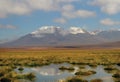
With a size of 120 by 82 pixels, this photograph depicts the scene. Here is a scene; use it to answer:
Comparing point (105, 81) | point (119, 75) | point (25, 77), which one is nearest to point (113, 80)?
point (105, 81)

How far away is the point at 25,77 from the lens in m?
36.5

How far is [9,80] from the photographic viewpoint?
3192 centimetres

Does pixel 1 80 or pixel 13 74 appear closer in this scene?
pixel 1 80

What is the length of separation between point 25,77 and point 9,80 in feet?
15.4

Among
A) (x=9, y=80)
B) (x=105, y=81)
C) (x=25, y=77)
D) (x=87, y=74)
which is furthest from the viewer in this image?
(x=87, y=74)

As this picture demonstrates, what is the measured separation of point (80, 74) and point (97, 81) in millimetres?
7528

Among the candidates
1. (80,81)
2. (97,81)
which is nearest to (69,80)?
(80,81)

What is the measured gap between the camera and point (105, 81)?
34.0 m

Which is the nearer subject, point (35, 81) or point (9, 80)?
point (9, 80)

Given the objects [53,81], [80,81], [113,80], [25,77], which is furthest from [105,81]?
[25,77]

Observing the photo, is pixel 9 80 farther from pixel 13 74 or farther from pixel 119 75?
pixel 119 75

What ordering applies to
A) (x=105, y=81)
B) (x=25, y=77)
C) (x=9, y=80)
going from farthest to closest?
(x=25, y=77) < (x=105, y=81) < (x=9, y=80)

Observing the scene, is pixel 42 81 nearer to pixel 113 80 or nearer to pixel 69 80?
pixel 69 80

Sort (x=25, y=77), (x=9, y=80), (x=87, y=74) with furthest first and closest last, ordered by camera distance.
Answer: (x=87, y=74) → (x=25, y=77) → (x=9, y=80)
